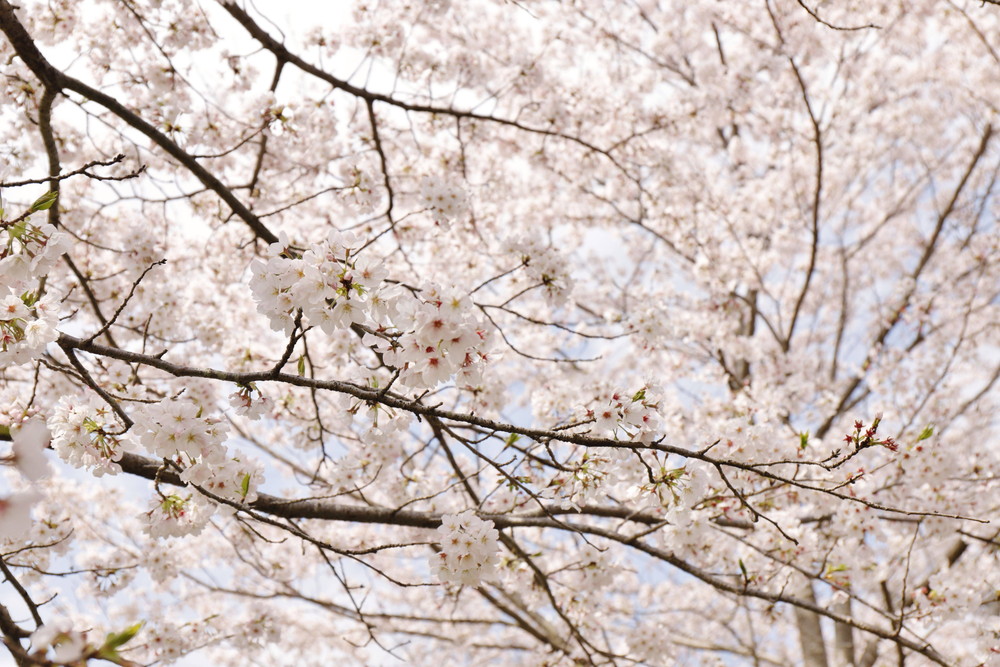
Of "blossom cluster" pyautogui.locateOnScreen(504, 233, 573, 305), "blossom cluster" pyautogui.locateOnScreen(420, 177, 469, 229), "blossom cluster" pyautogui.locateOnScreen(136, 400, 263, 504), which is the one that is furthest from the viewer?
"blossom cluster" pyautogui.locateOnScreen(420, 177, 469, 229)

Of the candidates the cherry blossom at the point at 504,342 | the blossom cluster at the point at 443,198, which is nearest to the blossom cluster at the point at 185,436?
the cherry blossom at the point at 504,342

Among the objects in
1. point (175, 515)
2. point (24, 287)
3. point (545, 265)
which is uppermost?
point (545, 265)

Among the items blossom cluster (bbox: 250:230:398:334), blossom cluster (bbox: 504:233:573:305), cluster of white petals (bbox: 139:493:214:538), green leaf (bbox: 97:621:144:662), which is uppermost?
blossom cluster (bbox: 504:233:573:305)

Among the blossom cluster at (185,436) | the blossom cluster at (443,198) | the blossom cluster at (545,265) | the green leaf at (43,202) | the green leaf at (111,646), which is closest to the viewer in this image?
the green leaf at (111,646)

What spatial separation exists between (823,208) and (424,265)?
20.0 ft

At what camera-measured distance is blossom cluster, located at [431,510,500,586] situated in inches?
84.2

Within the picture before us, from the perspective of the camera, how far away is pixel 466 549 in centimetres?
214

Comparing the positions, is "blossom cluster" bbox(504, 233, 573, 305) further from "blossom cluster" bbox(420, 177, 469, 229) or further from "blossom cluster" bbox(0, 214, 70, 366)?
"blossom cluster" bbox(0, 214, 70, 366)

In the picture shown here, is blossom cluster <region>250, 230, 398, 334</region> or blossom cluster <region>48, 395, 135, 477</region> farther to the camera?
blossom cluster <region>48, 395, 135, 477</region>

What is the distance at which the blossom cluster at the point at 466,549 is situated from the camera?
2.14 m

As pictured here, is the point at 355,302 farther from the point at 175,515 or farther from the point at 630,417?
the point at 175,515

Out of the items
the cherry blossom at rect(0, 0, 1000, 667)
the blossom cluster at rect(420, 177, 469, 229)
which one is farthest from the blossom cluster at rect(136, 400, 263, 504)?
the blossom cluster at rect(420, 177, 469, 229)

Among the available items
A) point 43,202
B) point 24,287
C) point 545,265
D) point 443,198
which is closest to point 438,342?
point 43,202

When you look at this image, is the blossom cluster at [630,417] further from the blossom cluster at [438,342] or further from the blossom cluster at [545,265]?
the blossom cluster at [545,265]
